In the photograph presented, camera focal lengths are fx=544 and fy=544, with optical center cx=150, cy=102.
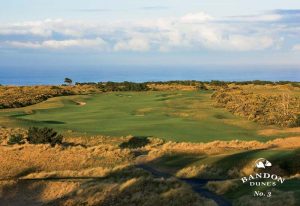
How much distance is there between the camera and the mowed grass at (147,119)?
32312 mm

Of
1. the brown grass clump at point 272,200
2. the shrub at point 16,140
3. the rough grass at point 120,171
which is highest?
the brown grass clump at point 272,200

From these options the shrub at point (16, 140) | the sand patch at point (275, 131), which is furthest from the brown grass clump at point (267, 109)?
the shrub at point (16, 140)

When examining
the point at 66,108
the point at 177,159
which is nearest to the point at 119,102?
the point at 66,108

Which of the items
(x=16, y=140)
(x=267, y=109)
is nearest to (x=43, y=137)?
(x=16, y=140)

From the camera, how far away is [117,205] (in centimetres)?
1574

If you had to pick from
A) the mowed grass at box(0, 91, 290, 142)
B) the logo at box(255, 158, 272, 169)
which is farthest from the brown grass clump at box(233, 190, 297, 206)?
the mowed grass at box(0, 91, 290, 142)

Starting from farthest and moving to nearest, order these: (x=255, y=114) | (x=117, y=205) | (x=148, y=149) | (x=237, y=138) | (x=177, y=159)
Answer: (x=255, y=114), (x=237, y=138), (x=148, y=149), (x=177, y=159), (x=117, y=205)

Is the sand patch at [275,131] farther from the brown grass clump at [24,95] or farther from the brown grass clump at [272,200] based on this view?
the brown grass clump at [24,95]

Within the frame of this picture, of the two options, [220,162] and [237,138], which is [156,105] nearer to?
[237,138]

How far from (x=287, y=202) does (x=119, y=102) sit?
41945 millimetres

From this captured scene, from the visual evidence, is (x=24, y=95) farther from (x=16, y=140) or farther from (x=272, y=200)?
(x=272, y=200)

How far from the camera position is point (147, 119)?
129ft

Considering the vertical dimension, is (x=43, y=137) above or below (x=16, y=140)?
above

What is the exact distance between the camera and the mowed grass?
3231 cm
